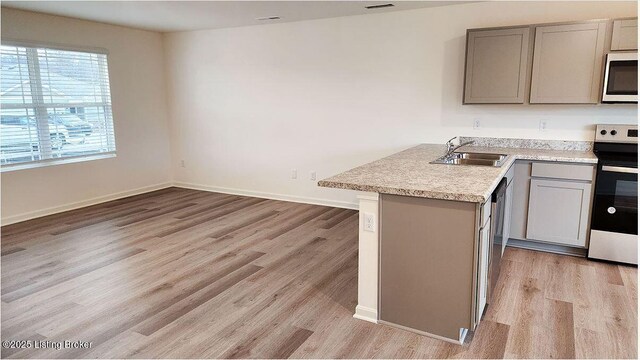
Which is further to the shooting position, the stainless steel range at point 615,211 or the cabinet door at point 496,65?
the cabinet door at point 496,65

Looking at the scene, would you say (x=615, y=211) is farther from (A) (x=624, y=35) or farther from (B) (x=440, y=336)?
(B) (x=440, y=336)

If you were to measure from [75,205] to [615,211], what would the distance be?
582 cm

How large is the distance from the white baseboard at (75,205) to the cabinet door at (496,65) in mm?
4684

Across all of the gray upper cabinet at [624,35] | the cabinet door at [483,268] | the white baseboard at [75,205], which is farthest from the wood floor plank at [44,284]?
the gray upper cabinet at [624,35]

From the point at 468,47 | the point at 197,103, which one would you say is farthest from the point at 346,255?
the point at 197,103

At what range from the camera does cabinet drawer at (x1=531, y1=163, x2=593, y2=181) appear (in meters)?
3.43

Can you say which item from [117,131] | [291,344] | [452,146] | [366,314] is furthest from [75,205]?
[452,146]

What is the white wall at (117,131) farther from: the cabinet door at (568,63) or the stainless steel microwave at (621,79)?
the stainless steel microwave at (621,79)

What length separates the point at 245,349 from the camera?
7.60 ft

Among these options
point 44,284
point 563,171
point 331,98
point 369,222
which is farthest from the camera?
point 331,98

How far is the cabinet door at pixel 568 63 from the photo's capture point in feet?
11.3

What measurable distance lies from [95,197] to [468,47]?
4.90m

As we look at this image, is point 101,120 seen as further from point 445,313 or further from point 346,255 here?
point 445,313

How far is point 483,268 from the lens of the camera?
7.91 ft
